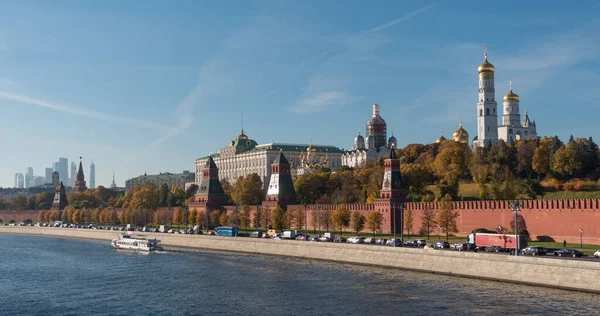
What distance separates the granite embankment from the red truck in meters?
5.37

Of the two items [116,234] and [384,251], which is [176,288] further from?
[116,234]

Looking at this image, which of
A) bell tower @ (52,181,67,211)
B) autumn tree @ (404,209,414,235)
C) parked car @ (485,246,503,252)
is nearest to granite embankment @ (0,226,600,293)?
parked car @ (485,246,503,252)

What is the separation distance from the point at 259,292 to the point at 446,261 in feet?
39.2

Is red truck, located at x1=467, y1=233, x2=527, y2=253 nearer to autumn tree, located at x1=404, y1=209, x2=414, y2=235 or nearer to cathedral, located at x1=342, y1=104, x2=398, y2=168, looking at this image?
autumn tree, located at x1=404, y1=209, x2=414, y2=235

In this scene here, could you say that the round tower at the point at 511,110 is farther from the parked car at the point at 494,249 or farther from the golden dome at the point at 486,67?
the parked car at the point at 494,249

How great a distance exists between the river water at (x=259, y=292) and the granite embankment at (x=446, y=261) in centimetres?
79

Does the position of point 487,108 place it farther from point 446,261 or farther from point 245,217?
point 446,261

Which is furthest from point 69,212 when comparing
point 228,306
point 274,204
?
point 228,306

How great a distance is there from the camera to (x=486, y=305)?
34906mm

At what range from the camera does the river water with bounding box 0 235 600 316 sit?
3531 centimetres

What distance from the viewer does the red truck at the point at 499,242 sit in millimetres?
50062

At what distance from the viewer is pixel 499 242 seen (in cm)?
5122

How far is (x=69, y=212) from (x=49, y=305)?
102 m

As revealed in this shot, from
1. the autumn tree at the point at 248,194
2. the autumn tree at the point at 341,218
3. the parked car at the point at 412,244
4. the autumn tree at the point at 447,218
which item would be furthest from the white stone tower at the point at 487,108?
the parked car at the point at 412,244
